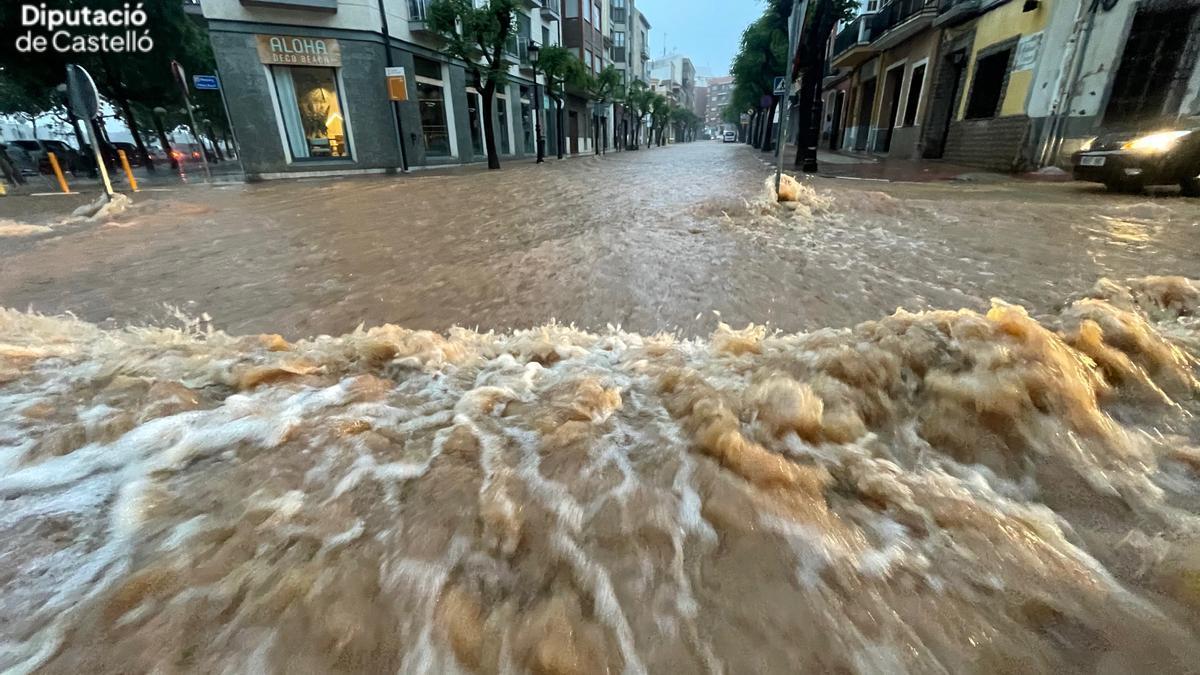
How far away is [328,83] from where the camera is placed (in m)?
15.2

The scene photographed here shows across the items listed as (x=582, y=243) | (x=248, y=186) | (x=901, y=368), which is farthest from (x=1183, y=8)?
(x=248, y=186)

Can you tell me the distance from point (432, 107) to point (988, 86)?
16.8 metres

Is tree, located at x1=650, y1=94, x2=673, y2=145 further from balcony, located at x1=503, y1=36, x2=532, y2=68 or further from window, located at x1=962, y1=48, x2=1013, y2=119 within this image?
window, located at x1=962, y1=48, x2=1013, y2=119

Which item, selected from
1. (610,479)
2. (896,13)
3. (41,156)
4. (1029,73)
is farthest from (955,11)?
(41,156)

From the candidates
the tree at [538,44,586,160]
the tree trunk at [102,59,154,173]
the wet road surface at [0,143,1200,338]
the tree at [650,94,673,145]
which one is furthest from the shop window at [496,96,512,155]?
the tree at [650,94,673,145]

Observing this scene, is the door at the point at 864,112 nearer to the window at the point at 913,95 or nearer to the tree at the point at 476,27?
the window at the point at 913,95

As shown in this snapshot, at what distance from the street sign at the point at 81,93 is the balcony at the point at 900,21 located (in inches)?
766

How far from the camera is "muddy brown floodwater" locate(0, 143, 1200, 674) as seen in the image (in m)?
1.23

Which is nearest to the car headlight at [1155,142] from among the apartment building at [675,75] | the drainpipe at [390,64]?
the drainpipe at [390,64]

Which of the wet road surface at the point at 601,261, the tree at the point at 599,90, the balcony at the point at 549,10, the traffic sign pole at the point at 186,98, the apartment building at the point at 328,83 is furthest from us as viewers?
the tree at the point at 599,90

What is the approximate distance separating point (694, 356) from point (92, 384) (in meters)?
3.04

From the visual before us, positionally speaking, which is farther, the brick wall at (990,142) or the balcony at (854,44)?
the balcony at (854,44)

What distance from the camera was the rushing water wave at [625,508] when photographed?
1.22m

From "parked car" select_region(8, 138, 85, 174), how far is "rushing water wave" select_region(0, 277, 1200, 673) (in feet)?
72.5
